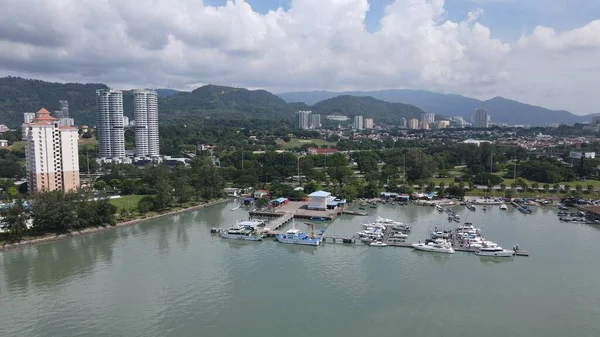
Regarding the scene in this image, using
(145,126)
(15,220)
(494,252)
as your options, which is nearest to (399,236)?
(494,252)

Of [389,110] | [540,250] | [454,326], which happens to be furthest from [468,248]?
[389,110]

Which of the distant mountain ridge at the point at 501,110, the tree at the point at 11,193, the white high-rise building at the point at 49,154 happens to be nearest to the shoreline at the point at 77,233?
the white high-rise building at the point at 49,154

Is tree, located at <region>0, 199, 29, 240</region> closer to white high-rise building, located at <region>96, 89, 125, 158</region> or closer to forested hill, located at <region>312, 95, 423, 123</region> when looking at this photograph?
white high-rise building, located at <region>96, 89, 125, 158</region>

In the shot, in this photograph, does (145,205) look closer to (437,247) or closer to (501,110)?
(437,247)

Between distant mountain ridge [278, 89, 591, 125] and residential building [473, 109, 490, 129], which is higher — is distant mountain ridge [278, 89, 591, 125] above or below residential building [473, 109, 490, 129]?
above

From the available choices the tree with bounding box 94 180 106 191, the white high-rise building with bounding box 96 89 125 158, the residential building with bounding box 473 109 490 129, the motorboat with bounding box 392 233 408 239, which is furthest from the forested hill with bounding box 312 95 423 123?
the motorboat with bounding box 392 233 408 239

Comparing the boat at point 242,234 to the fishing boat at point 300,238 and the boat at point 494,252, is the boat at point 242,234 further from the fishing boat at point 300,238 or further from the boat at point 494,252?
the boat at point 494,252

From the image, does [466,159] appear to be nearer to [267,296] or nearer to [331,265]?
[331,265]
